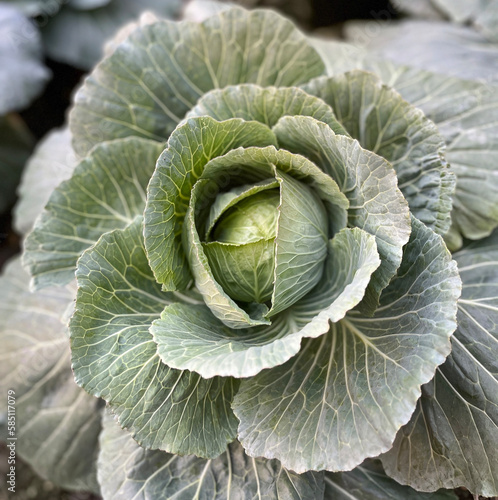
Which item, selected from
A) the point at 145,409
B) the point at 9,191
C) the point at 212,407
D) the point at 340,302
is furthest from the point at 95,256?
the point at 9,191

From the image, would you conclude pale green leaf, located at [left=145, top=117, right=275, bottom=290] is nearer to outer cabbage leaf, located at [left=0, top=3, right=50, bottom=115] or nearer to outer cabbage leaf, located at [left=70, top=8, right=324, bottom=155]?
outer cabbage leaf, located at [left=70, top=8, right=324, bottom=155]

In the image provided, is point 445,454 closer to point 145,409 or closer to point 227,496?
point 227,496

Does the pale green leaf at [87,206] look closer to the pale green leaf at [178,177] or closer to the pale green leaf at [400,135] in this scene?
the pale green leaf at [178,177]

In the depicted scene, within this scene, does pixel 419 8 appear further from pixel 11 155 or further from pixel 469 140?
pixel 11 155

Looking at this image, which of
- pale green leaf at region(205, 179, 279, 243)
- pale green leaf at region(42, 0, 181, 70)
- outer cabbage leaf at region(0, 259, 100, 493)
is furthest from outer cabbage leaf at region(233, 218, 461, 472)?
pale green leaf at region(42, 0, 181, 70)

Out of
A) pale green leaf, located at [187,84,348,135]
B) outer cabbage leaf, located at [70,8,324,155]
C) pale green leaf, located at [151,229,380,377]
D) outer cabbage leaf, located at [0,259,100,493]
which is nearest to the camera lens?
pale green leaf, located at [151,229,380,377]
